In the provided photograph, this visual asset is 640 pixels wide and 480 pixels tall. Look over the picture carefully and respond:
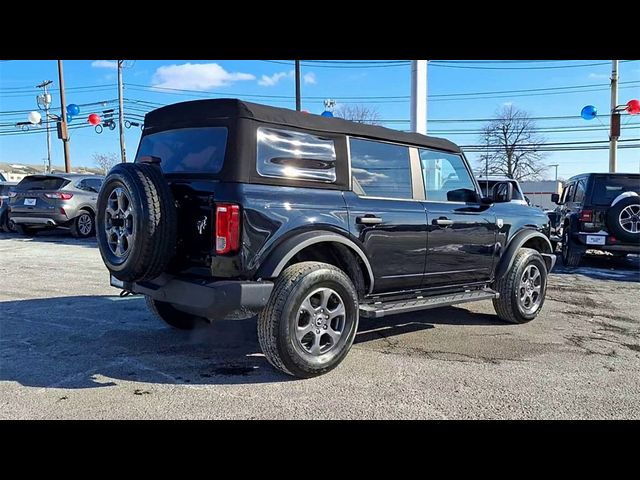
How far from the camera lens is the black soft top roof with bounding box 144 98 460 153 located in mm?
3645

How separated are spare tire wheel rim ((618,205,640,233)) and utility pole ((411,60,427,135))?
4.52m

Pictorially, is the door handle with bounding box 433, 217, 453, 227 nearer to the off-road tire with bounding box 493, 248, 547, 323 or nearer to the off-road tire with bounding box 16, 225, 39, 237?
the off-road tire with bounding box 493, 248, 547, 323

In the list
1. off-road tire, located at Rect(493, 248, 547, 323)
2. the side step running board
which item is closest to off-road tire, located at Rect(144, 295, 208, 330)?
the side step running board

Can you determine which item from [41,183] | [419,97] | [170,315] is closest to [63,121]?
[41,183]

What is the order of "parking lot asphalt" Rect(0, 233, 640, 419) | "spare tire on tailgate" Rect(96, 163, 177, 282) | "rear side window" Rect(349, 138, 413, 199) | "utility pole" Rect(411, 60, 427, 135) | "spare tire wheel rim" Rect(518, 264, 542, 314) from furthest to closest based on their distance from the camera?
"utility pole" Rect(411, 60, 427, 135) → "spare tire wheel rim" Rect(518, 264, 542, 314) → "rear side window" Rect(349, 138, 413, 199) → "spare tire on tailgate" Rect(96, 163, 177, 282) → "parking lot asphalt" Rect(0, 233, 640, 419)

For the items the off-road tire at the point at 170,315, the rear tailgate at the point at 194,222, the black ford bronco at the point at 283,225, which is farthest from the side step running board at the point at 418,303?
the off-road tire at the point at 170,315

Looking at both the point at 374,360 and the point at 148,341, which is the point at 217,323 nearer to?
the point at 148,341

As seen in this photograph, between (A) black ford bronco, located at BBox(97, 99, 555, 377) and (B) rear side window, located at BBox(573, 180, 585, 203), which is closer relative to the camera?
(A) black ford bronco, located at BBox(97, 99, 555, 377)

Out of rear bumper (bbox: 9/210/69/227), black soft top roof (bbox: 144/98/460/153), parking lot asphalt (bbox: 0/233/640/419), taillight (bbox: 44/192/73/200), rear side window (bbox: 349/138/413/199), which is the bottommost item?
parking lot asphalt (bbox: 0/233/640/419)

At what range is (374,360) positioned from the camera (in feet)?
13.5

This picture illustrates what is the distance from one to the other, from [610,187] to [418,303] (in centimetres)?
661

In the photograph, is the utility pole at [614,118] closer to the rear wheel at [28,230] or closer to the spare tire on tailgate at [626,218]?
the spare tire on tailgate at [626,218]
